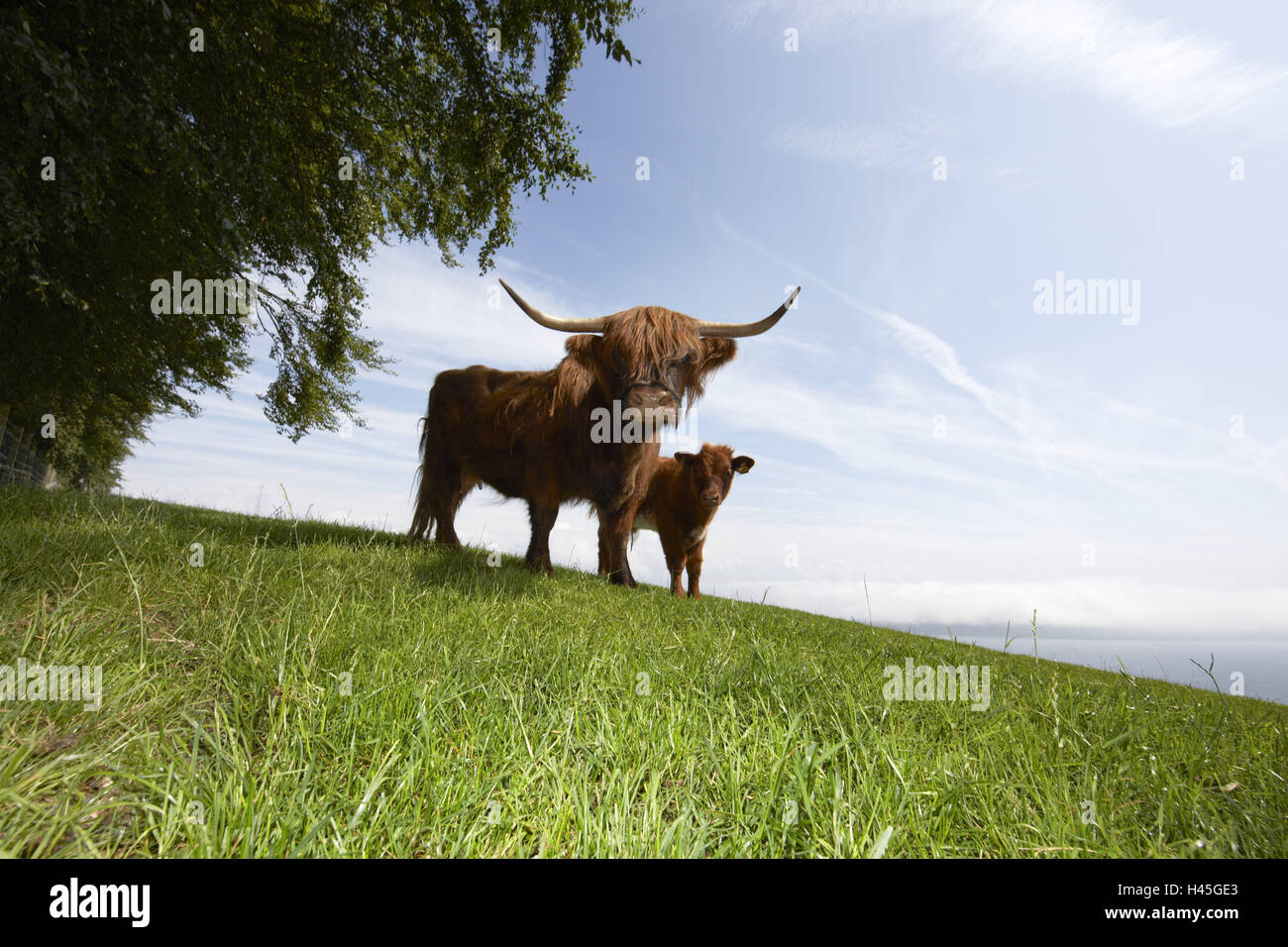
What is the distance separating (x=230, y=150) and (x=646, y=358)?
5878 mm

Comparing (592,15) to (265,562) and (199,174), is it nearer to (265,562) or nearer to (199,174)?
(199,174)

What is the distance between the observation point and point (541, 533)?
6809 millimetres

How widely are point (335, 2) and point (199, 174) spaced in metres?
3.71

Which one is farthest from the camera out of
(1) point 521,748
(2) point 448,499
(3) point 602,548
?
(3) point 602,548

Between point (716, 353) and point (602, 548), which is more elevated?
point (716, 353)

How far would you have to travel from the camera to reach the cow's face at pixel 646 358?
586 centimetres

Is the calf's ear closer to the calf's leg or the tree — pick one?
the calf's leg

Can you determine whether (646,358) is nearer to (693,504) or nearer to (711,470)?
(711,470)

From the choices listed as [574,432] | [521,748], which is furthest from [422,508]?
[521,748]

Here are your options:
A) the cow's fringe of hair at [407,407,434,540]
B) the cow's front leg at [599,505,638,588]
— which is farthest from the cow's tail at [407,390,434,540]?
A: the cow's front leg at [599,505,638,588]

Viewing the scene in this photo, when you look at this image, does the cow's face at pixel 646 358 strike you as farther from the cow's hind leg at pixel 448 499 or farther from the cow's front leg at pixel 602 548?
the cow's hind leg at pixel 448 499

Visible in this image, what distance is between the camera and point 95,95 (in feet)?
17.1

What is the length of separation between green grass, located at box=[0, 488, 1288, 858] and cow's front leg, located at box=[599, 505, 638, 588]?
3656 millimetres
